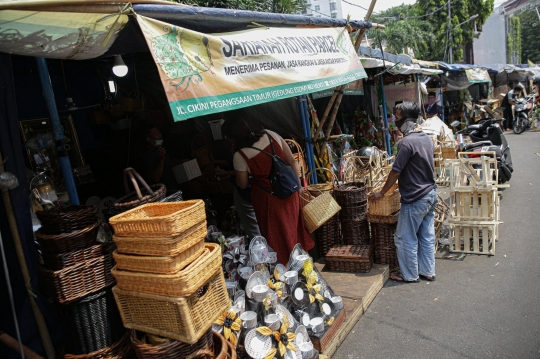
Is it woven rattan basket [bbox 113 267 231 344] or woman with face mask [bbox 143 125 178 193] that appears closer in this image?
woven rattan basket [bbox 113 267 231 344]

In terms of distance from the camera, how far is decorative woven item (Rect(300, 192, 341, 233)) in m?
4.19

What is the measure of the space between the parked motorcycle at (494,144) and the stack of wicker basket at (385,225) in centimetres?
358

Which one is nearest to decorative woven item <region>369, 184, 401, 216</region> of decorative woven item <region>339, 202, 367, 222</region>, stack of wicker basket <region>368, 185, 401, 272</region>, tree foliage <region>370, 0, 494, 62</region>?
stack of wicker basket <region>368, 185, 401, 272</region>

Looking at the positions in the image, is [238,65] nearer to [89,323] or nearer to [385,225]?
[89,323]

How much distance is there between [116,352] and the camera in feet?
8.02

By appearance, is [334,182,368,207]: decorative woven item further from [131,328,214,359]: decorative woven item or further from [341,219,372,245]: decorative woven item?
[131,328,214,359]: decorative woven item

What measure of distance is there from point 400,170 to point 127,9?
118 inches

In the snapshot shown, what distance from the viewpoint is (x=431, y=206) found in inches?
160

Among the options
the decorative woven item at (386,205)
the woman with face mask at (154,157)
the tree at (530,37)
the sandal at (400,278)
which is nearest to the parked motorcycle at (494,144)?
the decorative woven item at (386,205)

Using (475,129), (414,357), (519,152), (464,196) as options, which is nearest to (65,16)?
(414,357)

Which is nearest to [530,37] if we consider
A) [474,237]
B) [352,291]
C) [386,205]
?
[474,237]

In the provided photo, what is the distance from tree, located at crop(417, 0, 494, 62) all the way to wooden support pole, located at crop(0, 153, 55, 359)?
2853 cm

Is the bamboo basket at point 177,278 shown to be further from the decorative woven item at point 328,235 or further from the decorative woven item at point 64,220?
the decorative woven item at point 328,235

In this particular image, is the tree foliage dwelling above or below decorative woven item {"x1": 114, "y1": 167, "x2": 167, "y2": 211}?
above
